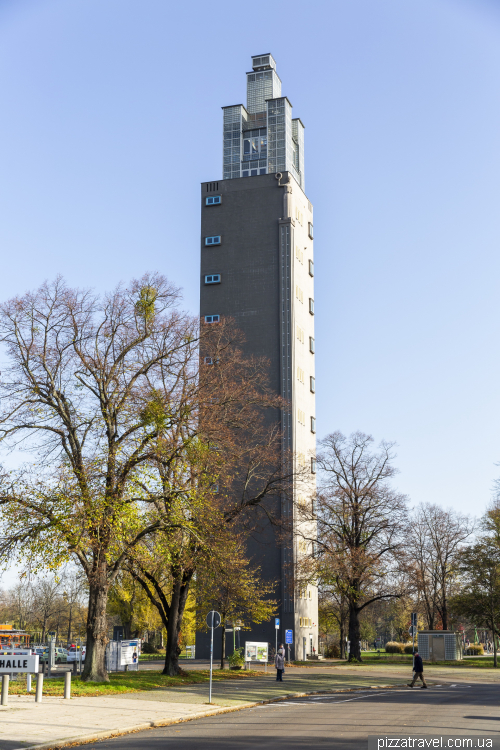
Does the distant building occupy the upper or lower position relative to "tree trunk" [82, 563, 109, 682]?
upper

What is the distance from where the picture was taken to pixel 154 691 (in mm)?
26781

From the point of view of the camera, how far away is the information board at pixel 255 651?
41.0m

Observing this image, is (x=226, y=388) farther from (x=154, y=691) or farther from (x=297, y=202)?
(x=297, y=202)

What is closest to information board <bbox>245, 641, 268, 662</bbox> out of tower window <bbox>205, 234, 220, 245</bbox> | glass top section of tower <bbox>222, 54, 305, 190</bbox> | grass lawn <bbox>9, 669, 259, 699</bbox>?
grass lawn <bbox>9, 669, 259, 699</bbox>

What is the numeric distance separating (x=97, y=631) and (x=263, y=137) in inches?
2275

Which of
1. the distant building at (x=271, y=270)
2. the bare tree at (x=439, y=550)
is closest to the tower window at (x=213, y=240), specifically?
the distant building at (x=271, y=270)

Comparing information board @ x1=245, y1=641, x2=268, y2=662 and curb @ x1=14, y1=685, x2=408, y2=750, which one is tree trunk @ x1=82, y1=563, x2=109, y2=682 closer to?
curb @ x1=14, y1=685, x2=408, y2=750

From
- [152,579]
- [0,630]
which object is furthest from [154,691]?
[0,630]

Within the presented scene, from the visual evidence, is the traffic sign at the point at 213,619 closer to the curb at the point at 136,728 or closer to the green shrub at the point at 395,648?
the curb at the point at 136,728

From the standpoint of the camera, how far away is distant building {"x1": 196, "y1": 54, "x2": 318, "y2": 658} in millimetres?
62906

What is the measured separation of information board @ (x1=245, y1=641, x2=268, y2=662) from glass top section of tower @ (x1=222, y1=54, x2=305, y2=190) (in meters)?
46.3

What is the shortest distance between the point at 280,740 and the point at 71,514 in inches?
497

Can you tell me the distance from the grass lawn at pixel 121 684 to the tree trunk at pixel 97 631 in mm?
472

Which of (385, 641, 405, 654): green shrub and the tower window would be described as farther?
(385, 641, 405, 654): green shrub
